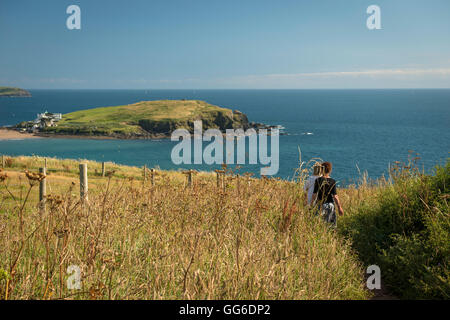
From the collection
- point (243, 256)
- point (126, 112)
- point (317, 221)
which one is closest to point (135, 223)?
point (243, 256)

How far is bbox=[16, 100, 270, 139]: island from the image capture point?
9856 centimetres

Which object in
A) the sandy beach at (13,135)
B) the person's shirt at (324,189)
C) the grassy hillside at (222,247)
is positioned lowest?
the sandy beach at (13,135)

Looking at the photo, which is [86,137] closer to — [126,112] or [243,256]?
[126,112]

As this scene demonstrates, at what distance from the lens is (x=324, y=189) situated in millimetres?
7156

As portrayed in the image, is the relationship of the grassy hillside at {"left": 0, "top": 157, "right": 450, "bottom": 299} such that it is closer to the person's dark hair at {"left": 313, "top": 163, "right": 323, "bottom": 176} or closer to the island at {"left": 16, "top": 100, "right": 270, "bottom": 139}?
the person's dark hair at {"left": 313, "top": 163, "right": 323, "bottom": 176}

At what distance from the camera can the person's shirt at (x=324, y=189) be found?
712 cm

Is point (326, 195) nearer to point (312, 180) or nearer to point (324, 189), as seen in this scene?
point (324, 189)

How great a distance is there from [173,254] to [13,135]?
10253 cm

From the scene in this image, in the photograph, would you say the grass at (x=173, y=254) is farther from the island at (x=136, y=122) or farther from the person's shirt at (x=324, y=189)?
the island at (x=136, y=122)

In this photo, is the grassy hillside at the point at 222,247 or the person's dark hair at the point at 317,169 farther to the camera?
the person's dark hair at the point at 317,169

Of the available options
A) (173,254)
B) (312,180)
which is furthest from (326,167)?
(173,254)

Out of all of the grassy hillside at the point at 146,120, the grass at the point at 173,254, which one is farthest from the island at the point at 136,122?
the grass at the point at 173,254

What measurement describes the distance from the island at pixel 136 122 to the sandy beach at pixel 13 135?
254 cm

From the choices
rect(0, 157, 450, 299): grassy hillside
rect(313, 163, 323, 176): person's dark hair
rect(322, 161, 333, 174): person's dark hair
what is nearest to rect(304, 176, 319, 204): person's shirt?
rect(313, 163, 323, 176): person's dark hair
